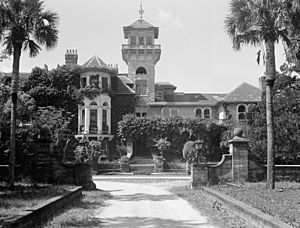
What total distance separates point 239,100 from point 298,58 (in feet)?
99.8

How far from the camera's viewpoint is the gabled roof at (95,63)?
52.5 metres

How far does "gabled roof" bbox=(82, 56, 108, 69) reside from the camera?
2068 inches

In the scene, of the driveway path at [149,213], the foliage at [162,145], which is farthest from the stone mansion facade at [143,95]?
the driveway path at [149,213]

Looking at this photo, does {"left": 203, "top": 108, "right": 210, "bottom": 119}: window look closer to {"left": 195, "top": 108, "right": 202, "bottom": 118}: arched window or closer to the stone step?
{"left": 195, "top": 108, "right": 202, "bottom": 118}: arched window

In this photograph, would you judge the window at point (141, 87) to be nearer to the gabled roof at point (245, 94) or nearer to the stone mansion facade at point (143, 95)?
the stone mansion facade at point (143, 95)

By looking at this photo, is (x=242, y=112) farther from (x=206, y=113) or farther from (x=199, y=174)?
(x=199, y=174)

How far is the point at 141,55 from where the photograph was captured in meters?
56.7

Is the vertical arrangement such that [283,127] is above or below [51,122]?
below

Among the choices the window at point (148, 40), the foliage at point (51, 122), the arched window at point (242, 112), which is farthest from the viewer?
the window at point (148, 40)

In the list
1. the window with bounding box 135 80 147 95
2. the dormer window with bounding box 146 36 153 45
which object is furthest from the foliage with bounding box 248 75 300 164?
the dormer window with bounding box 146 36 153 45

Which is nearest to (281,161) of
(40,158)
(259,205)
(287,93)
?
(287,93)

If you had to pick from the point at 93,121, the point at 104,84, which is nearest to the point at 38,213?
the point at 93,121

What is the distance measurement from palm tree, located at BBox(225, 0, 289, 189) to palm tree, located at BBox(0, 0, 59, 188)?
25.7 ft

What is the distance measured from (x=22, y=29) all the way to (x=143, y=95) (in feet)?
122
